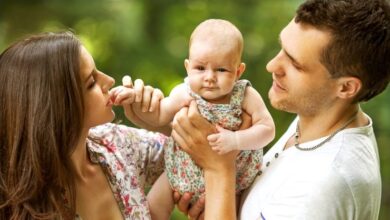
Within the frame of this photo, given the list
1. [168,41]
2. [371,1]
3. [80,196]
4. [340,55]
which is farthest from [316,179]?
[168,41]

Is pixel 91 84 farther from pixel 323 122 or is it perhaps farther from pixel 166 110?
pixel 323 122

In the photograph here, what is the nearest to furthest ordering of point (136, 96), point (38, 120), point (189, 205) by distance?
point (38, 120) < point (136, 96) < point (189, 205)

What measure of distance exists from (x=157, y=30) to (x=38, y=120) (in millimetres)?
3455

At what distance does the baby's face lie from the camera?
2002mm

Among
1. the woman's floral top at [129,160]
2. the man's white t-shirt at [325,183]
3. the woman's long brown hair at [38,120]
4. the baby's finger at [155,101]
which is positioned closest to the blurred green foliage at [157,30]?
the woman's floral top at [129,160]

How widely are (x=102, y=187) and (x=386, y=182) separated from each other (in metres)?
3.75

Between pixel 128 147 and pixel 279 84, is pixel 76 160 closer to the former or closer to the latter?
pixel 128 147

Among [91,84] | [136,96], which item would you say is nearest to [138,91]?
[136,96]

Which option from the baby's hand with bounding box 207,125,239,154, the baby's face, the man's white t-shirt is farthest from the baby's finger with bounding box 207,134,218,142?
the man's white t-shirt

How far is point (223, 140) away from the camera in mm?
2078

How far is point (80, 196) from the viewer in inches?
82.9

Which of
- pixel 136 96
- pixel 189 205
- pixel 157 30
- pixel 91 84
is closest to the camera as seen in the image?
pixel 91 84

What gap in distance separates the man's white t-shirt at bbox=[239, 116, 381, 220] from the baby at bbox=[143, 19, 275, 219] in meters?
0.11

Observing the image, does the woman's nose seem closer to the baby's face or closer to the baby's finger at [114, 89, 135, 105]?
the baby's finger at [114, 89, 135, 105]
